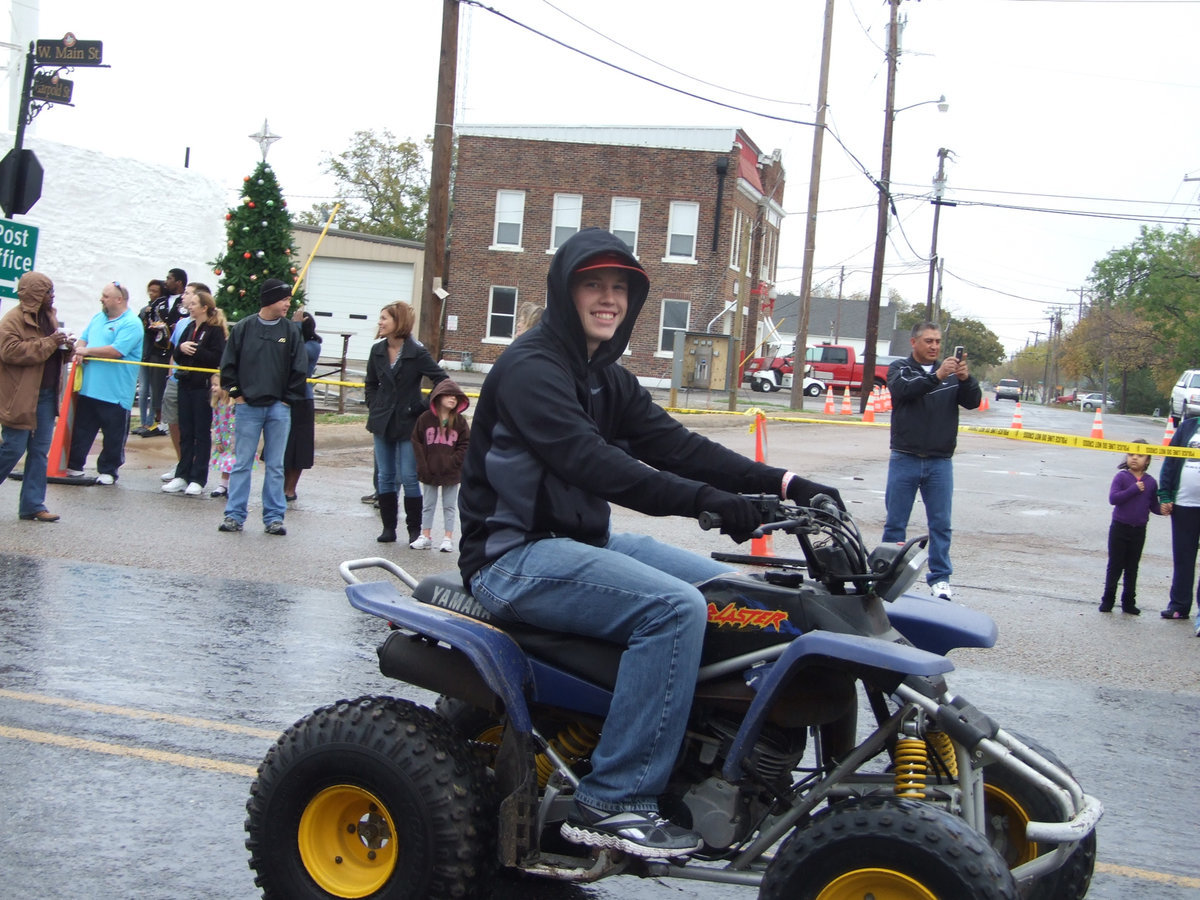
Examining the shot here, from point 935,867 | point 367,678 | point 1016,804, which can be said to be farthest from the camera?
point 367,678

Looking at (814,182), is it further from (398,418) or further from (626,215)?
(398,418)

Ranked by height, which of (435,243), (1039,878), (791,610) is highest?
(435,243)

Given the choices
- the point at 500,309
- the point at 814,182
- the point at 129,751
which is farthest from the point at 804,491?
the point at 500,309

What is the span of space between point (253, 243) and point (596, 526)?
1628cm

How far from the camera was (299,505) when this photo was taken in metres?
11.8

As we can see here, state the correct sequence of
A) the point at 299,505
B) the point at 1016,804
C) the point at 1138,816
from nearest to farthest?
the point at 1016,804, the point at 1138,816, the point at 299,505

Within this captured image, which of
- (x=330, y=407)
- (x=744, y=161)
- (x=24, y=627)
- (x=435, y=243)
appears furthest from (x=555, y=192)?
(x=24, y=627)

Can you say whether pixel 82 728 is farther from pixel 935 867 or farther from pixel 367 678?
pixel 935 867

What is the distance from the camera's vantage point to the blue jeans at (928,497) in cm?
903

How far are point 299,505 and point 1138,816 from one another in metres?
8.75

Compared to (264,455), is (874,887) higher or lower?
lower

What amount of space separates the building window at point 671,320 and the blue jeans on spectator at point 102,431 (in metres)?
31.0

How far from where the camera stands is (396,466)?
10.2m

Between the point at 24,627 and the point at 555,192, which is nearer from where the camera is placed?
the point at 24,627
